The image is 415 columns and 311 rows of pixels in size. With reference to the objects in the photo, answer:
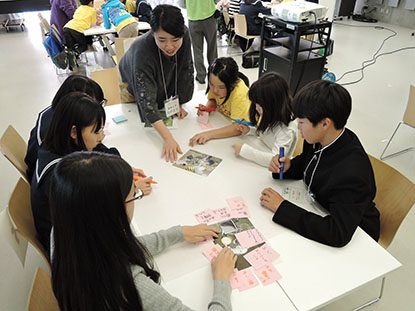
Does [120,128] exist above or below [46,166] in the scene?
below

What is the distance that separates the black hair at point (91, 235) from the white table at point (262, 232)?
0.86 feet

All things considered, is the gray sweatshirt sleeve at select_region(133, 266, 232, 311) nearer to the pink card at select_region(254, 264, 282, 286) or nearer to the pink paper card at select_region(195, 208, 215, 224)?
the pink card at select_region(254, 264, 282, 286)

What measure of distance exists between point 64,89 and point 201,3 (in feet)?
9.48

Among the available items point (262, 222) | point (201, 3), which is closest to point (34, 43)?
point (201, 3)

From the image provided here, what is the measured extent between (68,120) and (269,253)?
3.04 ft

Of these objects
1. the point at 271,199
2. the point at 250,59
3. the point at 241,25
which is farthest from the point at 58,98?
the point at 241,25

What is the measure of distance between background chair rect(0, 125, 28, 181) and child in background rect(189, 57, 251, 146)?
901 mm

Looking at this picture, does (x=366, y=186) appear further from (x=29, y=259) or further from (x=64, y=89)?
(x=29, y=259)

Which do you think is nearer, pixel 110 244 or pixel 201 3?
pixel 110 244

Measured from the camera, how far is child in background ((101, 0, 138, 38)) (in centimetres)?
395

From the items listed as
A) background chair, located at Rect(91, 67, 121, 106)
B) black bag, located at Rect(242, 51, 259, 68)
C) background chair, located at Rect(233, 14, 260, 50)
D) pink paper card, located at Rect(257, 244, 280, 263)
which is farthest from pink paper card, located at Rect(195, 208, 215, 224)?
background chair, located at Rect(233, 14, 260, 50)

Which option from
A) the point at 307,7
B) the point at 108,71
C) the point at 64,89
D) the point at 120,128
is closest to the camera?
the point at 64,89

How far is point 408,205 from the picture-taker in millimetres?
1312

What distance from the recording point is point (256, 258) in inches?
42.1
